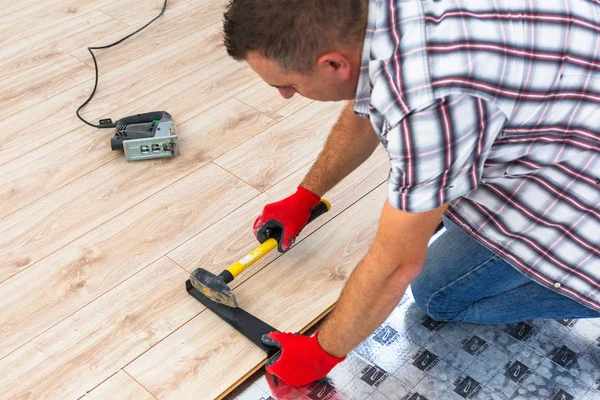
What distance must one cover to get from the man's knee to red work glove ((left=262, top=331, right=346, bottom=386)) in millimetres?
302

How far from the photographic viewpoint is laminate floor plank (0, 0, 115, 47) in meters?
2.70

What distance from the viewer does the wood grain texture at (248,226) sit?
73.5 inches

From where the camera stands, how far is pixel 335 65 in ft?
3.81

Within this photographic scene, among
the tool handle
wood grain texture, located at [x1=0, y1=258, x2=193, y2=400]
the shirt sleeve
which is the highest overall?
the shirt sleeve

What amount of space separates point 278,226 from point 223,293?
24 centimetres

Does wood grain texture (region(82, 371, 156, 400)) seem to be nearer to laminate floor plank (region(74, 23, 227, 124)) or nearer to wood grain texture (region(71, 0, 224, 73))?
laminate floor plank (region(74, 23, 227, 124))

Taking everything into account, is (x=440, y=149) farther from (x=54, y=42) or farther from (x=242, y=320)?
(x=54, y=42)

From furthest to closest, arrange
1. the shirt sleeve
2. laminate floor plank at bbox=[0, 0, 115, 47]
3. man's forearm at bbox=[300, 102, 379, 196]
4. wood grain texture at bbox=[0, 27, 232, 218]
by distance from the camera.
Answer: laminate floor plank at bbox=[0, 0, 115, 47], wood grain texture at bbox=[0, 27, 232, 218], man's forearm at bbox=[300, 102, 379, 196], the shirt sleeve

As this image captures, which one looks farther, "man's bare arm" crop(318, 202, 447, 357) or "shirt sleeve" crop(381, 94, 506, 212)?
"man's bare arm" crop(318, 202, 447, 357)

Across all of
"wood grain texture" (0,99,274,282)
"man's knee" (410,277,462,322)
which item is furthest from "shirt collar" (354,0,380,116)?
"wood grain texture" (0,99,274,282)

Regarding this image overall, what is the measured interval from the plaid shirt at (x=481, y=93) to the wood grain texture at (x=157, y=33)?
1.55 metres

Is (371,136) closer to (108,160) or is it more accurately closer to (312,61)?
(312,61)

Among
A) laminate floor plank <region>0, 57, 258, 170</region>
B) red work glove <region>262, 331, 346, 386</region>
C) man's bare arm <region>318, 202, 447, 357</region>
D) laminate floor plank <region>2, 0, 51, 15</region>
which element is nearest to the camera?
man's bare arm <region>318, 202, 447, 357</region>

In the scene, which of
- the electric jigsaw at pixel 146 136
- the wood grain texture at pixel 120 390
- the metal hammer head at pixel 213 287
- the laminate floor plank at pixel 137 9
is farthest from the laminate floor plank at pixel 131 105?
the wood grain texture at pixel 120 390
